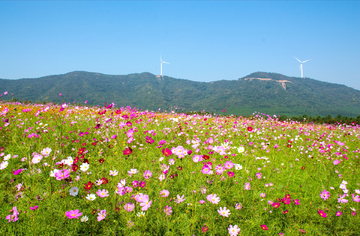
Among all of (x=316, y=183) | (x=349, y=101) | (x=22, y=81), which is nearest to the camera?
(x=316, y=183)

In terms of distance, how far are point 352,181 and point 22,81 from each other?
721 feet

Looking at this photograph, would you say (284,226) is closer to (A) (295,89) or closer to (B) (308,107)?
(B) (308,107)

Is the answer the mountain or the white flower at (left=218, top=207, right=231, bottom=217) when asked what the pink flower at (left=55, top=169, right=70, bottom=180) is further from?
the mountain

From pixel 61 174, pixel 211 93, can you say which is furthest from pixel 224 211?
pixel 211 93

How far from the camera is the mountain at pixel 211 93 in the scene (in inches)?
4911

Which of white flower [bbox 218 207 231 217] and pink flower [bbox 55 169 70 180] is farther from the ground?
pink flower [bbox 55 169 70 180]

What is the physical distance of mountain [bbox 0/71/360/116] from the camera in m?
125

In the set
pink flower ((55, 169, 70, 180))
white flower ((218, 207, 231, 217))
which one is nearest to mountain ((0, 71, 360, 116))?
white flower ((218, 207, 231, 217))

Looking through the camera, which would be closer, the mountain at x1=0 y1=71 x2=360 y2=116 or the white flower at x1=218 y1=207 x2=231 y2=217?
the white flower at x1=218 y1=207 x2=231 y2=217

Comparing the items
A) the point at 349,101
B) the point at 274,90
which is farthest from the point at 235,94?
the point at 349,101

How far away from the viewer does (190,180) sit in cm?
289

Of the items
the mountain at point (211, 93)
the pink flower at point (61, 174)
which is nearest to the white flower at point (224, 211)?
the pink flower at point (61, 174)

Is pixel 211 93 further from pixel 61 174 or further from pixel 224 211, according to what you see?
pixel 61 174

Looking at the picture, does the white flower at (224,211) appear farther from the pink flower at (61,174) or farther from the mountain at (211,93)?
the mountain at (211,93)
